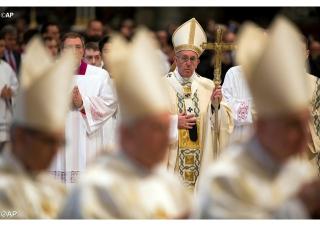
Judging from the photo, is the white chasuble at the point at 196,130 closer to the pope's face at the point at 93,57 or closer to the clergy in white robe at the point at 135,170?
the pope's face at the point at 93,57

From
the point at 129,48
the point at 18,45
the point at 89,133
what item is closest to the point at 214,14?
the point at 18,45

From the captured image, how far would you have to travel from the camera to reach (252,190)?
9.38 meters

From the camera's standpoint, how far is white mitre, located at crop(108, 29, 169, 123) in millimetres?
9406

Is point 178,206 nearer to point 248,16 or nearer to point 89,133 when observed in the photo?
point 89,133

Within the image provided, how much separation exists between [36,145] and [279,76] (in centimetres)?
127

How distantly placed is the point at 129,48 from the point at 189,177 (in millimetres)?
5502

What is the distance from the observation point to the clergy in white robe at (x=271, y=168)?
935cm

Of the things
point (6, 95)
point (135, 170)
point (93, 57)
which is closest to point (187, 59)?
point (93, 57)

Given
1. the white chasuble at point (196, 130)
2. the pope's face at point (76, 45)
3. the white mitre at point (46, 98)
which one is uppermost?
the pope's face at point (76, 45)

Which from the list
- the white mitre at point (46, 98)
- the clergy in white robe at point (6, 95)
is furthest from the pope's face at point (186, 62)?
the white mitre at point (46, 98)

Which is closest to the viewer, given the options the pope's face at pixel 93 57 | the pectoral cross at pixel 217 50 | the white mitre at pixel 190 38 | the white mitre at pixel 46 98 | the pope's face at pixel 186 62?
the white mitre at pixel 46 98

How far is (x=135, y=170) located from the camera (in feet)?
30.3

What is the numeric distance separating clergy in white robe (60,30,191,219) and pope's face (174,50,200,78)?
5373mm

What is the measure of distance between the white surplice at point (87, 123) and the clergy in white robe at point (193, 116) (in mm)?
615
